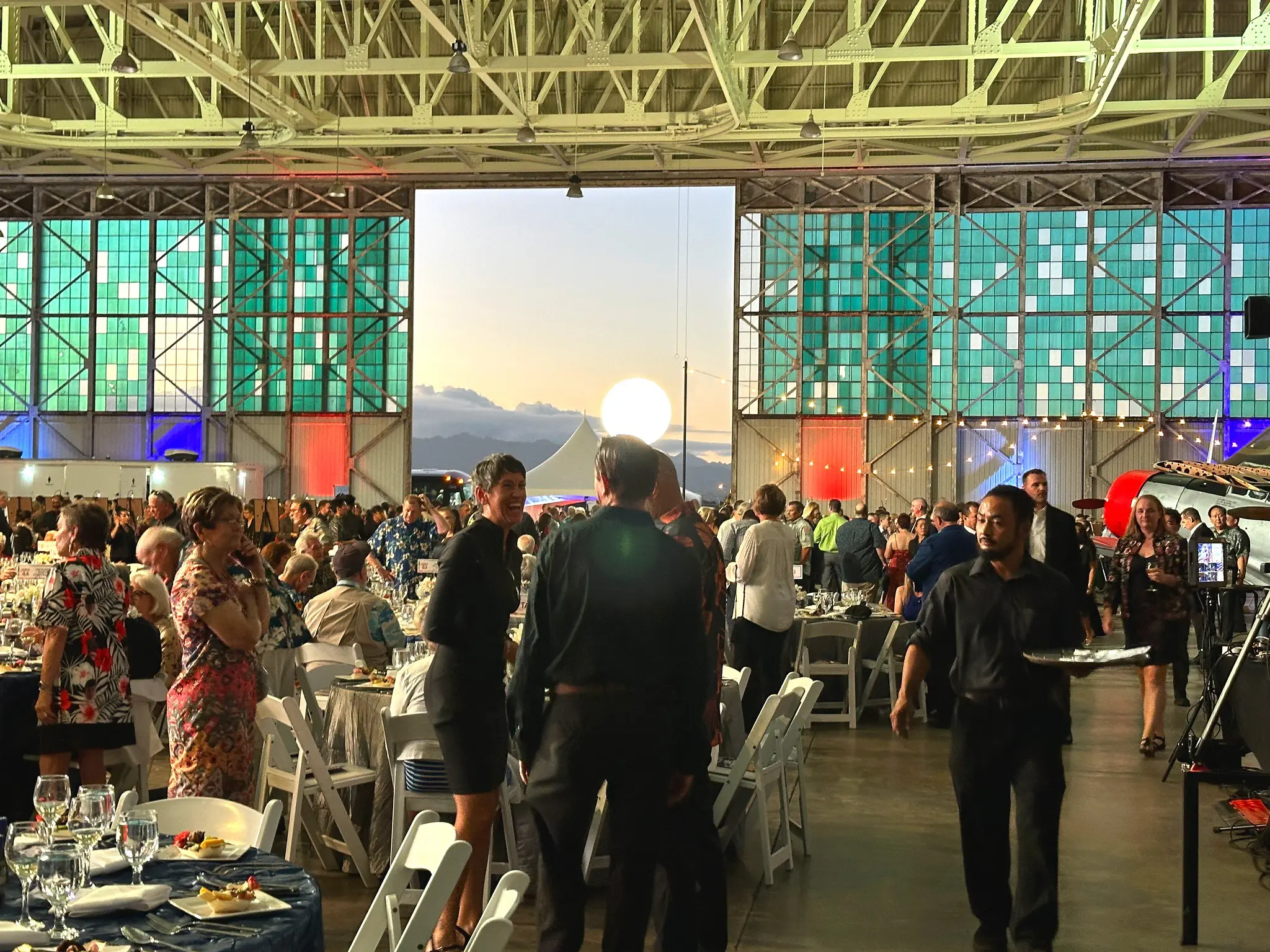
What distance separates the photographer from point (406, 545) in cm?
1219

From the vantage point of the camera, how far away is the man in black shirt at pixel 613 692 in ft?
11.3

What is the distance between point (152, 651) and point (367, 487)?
2025cm

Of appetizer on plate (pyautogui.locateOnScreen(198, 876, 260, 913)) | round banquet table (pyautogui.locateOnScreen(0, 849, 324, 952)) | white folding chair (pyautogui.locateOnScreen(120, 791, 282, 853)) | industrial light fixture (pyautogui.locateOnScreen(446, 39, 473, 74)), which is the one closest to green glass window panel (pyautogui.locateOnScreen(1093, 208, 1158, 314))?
industrial light fixture (pyautogui.locateOnScreen(446, 39, 473, 74))

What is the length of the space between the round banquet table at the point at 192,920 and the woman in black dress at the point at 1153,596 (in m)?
6.76

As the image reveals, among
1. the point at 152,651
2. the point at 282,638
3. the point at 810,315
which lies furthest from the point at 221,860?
the point at 810,315

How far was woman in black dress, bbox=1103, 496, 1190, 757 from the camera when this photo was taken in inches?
343

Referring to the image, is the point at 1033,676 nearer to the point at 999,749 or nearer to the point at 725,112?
the point at 999,749

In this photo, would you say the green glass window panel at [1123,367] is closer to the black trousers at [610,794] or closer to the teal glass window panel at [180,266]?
the teal glass window panel at [180,266]

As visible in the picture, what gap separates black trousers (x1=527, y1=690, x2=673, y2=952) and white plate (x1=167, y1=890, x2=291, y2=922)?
789 mm

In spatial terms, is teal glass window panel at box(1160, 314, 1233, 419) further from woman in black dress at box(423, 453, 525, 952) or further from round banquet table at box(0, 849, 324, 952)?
round banquet table at box(0, 849, 324, 952)

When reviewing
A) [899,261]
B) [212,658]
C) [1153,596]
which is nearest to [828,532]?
[1153,596]

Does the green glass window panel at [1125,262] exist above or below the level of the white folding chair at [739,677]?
above

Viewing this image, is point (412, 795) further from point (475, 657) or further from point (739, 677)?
point (739, 677)

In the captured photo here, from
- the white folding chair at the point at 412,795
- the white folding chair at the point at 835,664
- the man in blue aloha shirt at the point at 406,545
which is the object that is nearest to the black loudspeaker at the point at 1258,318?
the white folding chair at the point at 835,664
